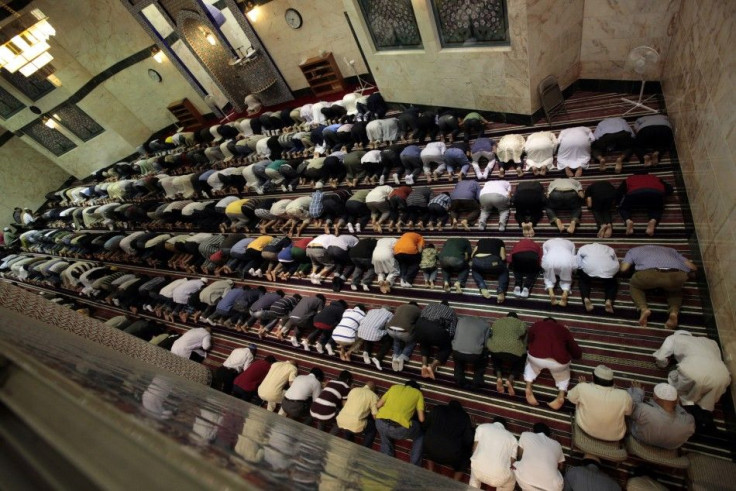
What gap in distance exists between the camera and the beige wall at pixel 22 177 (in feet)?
41.4

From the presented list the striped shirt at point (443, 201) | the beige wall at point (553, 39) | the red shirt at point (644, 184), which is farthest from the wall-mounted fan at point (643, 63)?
the striped shirt at point (443, 201)

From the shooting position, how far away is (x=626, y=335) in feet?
10.3

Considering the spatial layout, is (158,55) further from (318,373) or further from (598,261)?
(598,261)

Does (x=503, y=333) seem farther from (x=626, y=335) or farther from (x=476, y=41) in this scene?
(x=476, y=41)

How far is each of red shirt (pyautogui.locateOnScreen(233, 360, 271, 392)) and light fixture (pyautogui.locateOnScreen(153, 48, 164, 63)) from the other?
1108 centimetres

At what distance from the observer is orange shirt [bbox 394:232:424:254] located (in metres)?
4.28

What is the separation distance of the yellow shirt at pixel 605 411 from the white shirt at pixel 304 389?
241 centimetres

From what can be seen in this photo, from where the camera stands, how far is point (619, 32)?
462 cm

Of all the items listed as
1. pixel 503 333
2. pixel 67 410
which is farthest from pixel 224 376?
pixel 67 410

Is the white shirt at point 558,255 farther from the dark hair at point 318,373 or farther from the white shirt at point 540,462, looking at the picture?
the dark hair at point 318,373

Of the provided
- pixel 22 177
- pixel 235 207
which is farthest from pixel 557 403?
pixel 22 177

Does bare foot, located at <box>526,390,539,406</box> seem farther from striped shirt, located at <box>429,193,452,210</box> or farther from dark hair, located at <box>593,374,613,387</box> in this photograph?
striped shirt, located at <box>429,193,452,210</box>

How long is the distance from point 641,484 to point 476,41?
17.4 feet

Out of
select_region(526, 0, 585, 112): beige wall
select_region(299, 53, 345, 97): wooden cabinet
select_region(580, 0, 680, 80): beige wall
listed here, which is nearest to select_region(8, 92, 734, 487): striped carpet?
select_region(580, 0, 680, 80): beige wall
